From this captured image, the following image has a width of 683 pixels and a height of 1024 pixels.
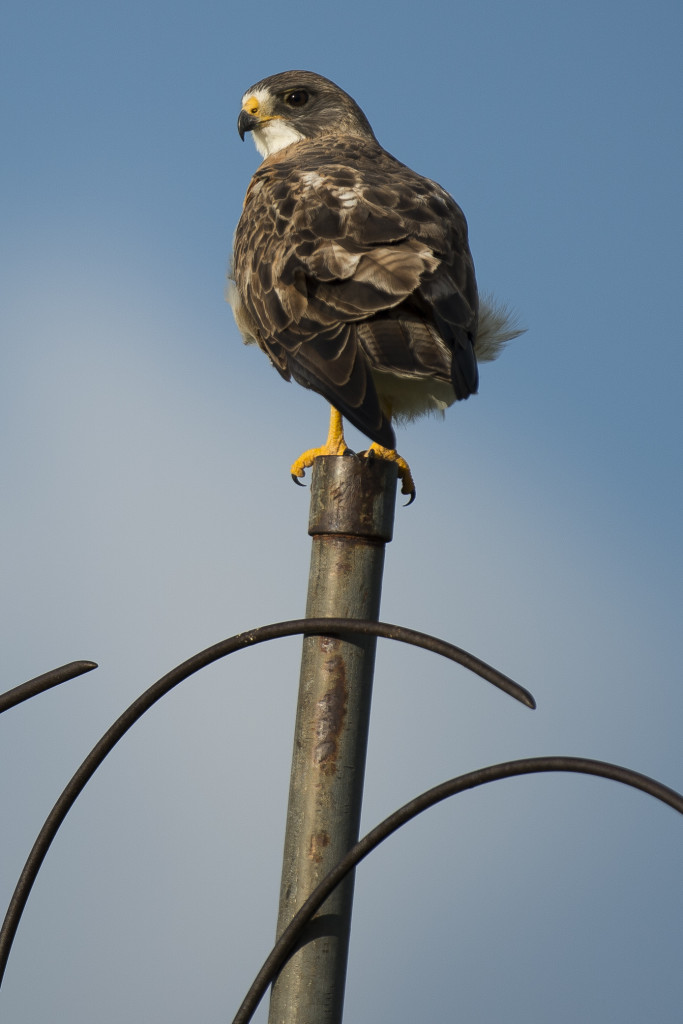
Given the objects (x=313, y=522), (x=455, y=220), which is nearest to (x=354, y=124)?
(x=455, y=220)

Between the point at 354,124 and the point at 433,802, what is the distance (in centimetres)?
413

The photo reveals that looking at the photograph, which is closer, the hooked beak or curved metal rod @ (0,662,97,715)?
curved metal rod @ (0,662,97,715)

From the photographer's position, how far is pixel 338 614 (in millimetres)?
2109

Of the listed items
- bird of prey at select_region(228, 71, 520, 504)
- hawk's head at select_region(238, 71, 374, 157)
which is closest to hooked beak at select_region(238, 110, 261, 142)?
hawk's head at select_region(238, 71, 374, 157)

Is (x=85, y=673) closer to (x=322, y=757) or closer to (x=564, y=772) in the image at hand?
(x=322, y=757)

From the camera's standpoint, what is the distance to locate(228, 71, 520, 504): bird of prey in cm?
315

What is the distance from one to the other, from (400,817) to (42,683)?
2.47 feet

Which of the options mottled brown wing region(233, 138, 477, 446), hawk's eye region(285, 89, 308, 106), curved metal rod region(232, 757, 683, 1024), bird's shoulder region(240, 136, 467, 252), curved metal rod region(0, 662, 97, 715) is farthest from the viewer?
hawk's eye region(285, 89, 308, 106)

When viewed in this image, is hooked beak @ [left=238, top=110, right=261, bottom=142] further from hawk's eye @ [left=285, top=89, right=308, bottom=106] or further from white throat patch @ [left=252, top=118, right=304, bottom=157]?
hawk's eye @ [left=285, top=89, right=308, bottom=106]

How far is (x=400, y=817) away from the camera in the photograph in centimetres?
200

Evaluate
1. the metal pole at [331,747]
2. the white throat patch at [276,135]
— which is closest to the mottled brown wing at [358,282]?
the metal pole at [331,747]

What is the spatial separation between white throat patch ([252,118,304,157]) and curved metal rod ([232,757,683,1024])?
13.3 feet

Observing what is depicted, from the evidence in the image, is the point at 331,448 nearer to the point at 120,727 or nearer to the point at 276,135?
the point at 120,727

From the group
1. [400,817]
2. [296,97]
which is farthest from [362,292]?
[296,97]
